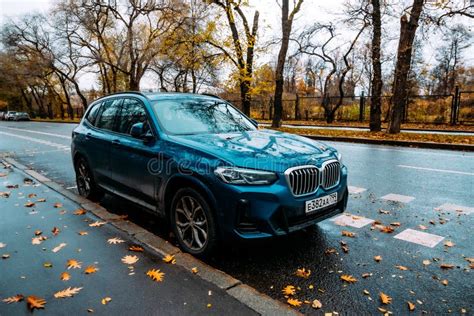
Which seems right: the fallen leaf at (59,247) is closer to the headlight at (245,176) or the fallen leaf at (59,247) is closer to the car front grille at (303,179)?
the headlight at (245,176)

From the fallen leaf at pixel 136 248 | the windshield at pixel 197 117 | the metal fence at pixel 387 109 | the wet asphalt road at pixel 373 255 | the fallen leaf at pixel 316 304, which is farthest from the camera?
the metal fence at pixel 387 109

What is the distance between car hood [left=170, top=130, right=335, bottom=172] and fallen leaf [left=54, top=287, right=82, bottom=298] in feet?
5.62

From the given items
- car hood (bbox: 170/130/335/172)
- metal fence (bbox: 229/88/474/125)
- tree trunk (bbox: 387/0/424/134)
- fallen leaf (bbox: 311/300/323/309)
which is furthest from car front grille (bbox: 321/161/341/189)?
metal fence (bbox: 229/88/474/125)

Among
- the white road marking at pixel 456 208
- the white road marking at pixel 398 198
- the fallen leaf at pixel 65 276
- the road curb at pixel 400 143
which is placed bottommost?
the fallen leaf at pixel 65 276

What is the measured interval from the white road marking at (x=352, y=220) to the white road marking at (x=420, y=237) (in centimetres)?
50

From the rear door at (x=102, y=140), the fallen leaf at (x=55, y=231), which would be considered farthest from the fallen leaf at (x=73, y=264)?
the rear door at (x=102, y=140)

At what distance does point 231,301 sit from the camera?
286cm

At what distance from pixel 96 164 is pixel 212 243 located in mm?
2897

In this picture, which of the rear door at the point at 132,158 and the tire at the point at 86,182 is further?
the tire at the point at 86,182

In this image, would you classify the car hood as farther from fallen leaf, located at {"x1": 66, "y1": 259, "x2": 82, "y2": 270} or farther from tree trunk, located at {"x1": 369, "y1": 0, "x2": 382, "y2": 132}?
tree trunk, located at {"x1": 369, "y1": 0, "x2": 382, "y2": 132}

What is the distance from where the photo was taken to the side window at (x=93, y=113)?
19.1 ft

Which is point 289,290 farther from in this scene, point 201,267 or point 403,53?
point 403,53

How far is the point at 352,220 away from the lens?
4.78m

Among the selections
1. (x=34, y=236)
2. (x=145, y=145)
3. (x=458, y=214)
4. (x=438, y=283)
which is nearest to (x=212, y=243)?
(x=145, y=145)
